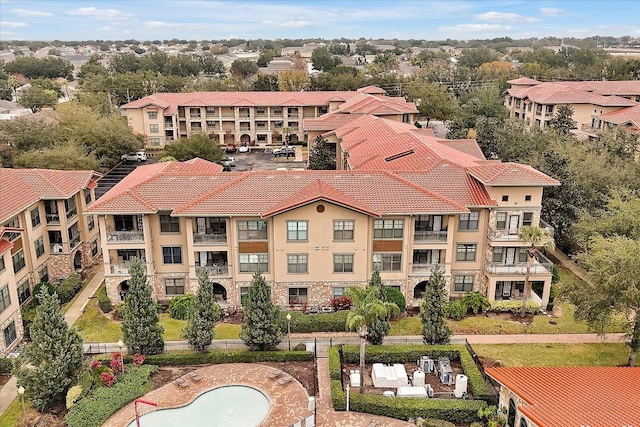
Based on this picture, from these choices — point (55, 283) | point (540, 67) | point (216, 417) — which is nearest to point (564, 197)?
point (216, 417)

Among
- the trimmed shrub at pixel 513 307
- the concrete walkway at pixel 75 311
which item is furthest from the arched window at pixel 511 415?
the concrete walkway at pixel 75 311

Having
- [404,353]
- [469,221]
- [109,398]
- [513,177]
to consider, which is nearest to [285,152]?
[469,221]

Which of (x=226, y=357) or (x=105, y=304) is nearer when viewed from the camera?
(x=226, y=357)

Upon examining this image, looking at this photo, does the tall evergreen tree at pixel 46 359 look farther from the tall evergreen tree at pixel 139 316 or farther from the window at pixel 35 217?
the window at pixel 35 217

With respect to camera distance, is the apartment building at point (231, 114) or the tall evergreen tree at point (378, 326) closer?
the tall evergreen tree at point (378, 326)

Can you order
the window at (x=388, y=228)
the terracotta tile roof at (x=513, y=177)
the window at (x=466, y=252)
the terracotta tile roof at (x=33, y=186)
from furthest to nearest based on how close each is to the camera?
1. the window at (x=466, y=252)
2. the terracotta tile roof at (x=33, y=186)
3. the window at (x=388, y=228)
4. the terracotta tile roof at (x=513, y=177)

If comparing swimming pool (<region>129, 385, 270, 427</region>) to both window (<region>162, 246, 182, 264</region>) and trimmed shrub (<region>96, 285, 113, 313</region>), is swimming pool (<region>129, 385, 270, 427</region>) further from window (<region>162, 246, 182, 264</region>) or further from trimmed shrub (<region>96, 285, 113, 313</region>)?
trimmed shrub (<region>96, 285, 113, 313</region>)

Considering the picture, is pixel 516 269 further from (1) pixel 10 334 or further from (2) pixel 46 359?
(1) pixel 10 334

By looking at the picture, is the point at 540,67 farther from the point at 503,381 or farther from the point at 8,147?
the point at 503,381
